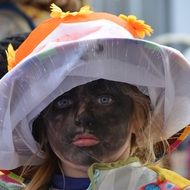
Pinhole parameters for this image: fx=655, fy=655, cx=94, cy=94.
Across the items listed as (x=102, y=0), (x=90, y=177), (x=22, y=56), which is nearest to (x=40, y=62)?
(x=22, y=56)

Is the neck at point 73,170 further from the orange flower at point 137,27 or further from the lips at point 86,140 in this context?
the orange flower at point 137,27

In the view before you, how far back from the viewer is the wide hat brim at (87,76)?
95cm

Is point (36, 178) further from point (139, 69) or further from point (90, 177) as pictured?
point (139, 69)

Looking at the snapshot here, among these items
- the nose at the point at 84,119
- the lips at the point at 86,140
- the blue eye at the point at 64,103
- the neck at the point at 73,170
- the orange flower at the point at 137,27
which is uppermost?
the orange flower at the point at 137,27

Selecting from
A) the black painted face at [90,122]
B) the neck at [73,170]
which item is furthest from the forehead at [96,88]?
the neck at [73,170]

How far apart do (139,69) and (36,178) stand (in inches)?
10.2

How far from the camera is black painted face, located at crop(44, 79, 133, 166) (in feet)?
3.21

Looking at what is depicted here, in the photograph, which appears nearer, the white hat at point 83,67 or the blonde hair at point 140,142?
the white hat at point 83,67

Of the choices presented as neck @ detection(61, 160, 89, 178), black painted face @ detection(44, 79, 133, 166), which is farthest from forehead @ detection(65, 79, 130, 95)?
neck @ detection(61, 160, 89, 178)

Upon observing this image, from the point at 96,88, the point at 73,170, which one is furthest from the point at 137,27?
the point at 73,170

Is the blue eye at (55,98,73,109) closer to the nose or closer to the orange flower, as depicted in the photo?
the nose

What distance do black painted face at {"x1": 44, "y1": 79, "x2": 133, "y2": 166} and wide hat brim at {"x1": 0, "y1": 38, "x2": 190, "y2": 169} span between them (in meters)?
0.03

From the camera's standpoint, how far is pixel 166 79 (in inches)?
39.9

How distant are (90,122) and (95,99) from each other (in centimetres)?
4
